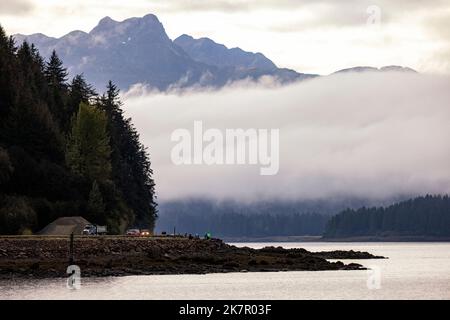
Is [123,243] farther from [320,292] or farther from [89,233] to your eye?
[320,292]

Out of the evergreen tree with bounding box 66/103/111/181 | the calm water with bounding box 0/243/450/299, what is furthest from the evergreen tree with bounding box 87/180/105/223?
the calm water with bounding box 0/243/450/299

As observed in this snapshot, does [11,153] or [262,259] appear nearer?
[262,259]

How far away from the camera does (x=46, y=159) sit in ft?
545

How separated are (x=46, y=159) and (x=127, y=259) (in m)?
42.9

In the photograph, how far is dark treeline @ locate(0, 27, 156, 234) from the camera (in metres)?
152

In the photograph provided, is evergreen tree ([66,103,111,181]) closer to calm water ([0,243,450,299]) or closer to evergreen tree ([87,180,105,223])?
evergreen tree ([87,180,105,223])

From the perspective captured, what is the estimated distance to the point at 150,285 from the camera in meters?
114

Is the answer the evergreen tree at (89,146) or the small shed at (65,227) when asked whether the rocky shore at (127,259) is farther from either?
the evergreen tree at (89,146)

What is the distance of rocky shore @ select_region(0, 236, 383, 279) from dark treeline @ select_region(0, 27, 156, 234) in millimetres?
14983

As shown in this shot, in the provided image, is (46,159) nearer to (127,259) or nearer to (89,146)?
(89,146)

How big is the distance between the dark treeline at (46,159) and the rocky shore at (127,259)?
590 inches
